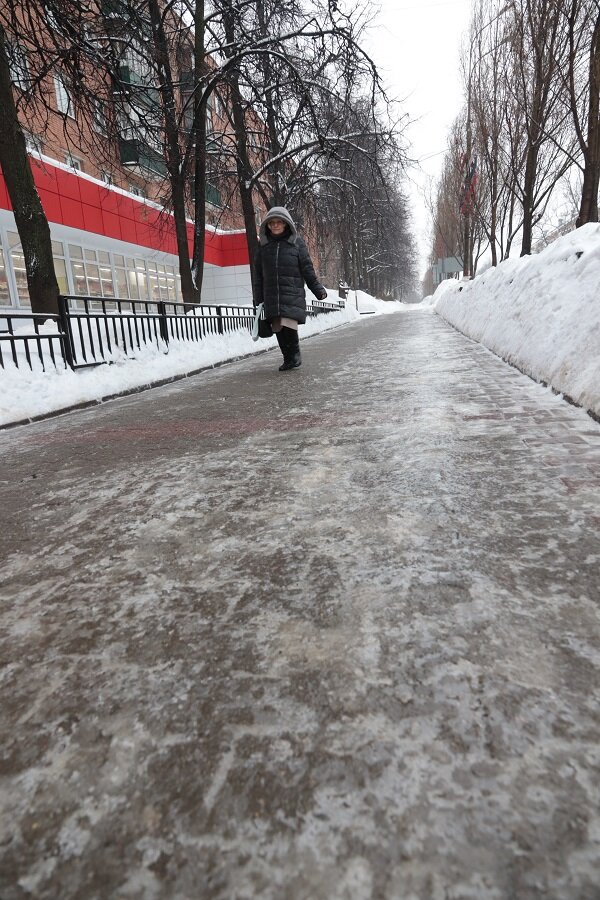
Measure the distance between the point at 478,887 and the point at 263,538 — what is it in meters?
1.26

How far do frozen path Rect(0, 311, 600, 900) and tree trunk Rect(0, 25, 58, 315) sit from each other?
6.71m

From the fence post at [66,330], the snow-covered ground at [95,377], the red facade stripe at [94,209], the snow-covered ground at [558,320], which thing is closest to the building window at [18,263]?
the red facade stripe at [94,209]

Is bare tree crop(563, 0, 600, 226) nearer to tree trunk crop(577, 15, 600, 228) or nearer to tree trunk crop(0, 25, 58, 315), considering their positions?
tree trunk crop(577, 15, 600, 228)

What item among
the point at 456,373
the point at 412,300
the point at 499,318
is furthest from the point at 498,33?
the point at 412,300

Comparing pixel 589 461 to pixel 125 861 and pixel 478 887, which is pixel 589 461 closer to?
pixel 478 887

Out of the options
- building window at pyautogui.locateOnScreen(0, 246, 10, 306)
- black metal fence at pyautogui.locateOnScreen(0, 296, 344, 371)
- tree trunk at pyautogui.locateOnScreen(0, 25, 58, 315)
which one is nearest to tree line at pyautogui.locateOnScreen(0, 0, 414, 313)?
tree trunk at pyautogui.locateOnScreen(0, 25, 58, 315)

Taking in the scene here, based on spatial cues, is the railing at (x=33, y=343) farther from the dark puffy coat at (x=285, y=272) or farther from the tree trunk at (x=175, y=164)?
the tree trunk at (x=175, y=164)

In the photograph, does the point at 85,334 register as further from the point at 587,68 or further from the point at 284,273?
the point at 587,68

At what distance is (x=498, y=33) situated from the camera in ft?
40.5

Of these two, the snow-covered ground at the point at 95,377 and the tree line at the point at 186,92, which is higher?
the tree line at the point at 186,92

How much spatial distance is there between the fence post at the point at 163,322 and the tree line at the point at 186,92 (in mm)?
1641

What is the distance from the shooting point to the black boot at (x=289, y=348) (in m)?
6.83

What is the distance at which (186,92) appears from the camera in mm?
14281

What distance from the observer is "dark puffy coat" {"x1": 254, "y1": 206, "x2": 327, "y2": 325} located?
651cm
